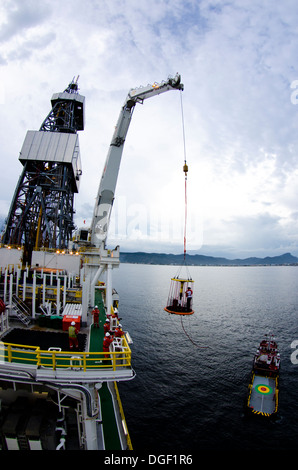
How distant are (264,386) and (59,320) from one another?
20.9 meters

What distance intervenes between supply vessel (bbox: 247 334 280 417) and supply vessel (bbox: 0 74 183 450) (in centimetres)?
1555

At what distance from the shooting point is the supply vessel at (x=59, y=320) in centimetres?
1100

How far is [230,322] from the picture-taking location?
180 ft

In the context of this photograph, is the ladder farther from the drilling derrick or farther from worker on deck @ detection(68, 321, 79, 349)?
the drilling derrick

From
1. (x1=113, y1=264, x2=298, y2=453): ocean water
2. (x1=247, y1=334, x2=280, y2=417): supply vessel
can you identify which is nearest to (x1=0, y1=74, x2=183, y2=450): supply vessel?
(x1=113, y1=264, x2=298, y2=453): ocean water

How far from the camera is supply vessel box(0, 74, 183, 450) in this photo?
1100 cm

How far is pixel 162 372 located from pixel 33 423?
2074cm

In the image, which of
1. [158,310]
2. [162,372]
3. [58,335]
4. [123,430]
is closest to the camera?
Result: [123,430]

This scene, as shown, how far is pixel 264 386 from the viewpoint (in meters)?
24.7

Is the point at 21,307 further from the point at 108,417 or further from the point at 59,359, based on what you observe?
the point at 108,417

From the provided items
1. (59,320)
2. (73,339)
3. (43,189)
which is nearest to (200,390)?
(59,320)

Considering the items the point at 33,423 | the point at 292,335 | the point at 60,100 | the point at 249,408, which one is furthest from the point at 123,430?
the point at 60,100

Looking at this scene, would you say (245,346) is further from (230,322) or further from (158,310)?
(158,310)

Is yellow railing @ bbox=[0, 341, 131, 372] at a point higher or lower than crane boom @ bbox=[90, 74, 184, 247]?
lower
